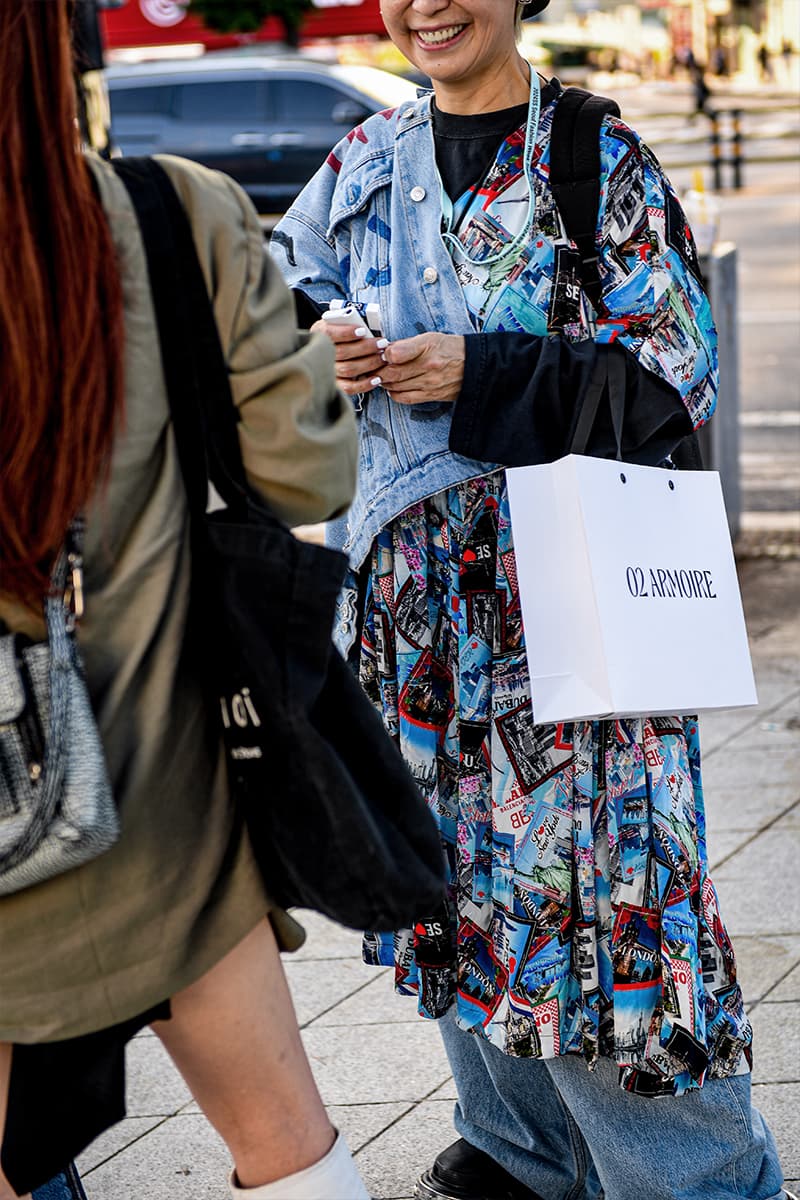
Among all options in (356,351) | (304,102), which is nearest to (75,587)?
(356,351)

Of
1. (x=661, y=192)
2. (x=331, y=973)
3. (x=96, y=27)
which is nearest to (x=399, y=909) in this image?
(x=661, y=192)

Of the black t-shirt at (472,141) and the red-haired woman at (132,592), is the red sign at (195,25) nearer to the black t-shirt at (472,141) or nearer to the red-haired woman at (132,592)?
the black t-shirt at (472,141)

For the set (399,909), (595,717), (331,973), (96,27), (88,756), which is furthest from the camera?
(96,27)

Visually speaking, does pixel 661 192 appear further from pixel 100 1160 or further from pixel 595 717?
pixel 100 1160

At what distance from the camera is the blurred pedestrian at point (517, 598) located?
2.48 m

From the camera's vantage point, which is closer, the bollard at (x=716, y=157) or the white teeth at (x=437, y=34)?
the white teeth at (x=437, y=34)

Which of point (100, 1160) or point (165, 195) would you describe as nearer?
point (165, 195)

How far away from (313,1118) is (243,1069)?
12 cm

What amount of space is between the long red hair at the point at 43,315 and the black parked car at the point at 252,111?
14.3m

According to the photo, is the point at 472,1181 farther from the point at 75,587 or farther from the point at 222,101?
→ the point at 222,101

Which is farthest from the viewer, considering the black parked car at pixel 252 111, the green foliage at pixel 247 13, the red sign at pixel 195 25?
the red sign at pixel 195 25

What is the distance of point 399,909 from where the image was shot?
181 centimetres

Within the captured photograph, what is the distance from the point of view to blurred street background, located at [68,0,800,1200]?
3.16 meters

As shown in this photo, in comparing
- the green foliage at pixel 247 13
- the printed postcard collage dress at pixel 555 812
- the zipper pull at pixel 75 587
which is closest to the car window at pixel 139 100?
the green foliage at pixel 247 13
